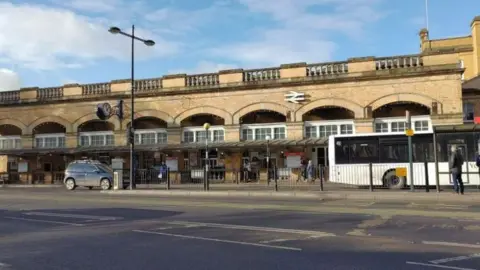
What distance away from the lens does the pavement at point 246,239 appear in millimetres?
7250

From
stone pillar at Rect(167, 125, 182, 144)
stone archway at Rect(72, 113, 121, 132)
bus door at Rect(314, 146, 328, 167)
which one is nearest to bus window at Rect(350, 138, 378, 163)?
bus door at Rect(314, 146, 328, 167)

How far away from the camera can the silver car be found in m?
28.9

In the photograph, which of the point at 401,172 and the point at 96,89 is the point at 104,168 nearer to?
the point at 96,89

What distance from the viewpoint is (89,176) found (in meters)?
29.2

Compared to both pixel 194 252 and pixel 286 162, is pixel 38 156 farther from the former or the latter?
pixel 194 252

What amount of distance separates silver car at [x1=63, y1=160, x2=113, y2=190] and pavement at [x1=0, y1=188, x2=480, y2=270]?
1410 centimetres

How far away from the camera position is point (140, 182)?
3164 centimetres

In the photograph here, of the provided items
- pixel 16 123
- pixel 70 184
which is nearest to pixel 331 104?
pixel 70 184

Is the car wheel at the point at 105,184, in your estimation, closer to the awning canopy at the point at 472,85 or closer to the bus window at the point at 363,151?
the bus window at the point at 363,151

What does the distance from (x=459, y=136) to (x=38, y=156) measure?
3415 cm

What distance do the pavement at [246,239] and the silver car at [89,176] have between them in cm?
1410

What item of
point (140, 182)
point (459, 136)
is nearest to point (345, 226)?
point (459, 136)

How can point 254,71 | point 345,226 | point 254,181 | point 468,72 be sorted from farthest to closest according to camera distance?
point 468,72, point 254,71, point 254,181, point 345,226

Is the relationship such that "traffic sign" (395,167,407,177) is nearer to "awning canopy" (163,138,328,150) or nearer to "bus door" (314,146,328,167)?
"awning canopy" (163,138,328,150)
